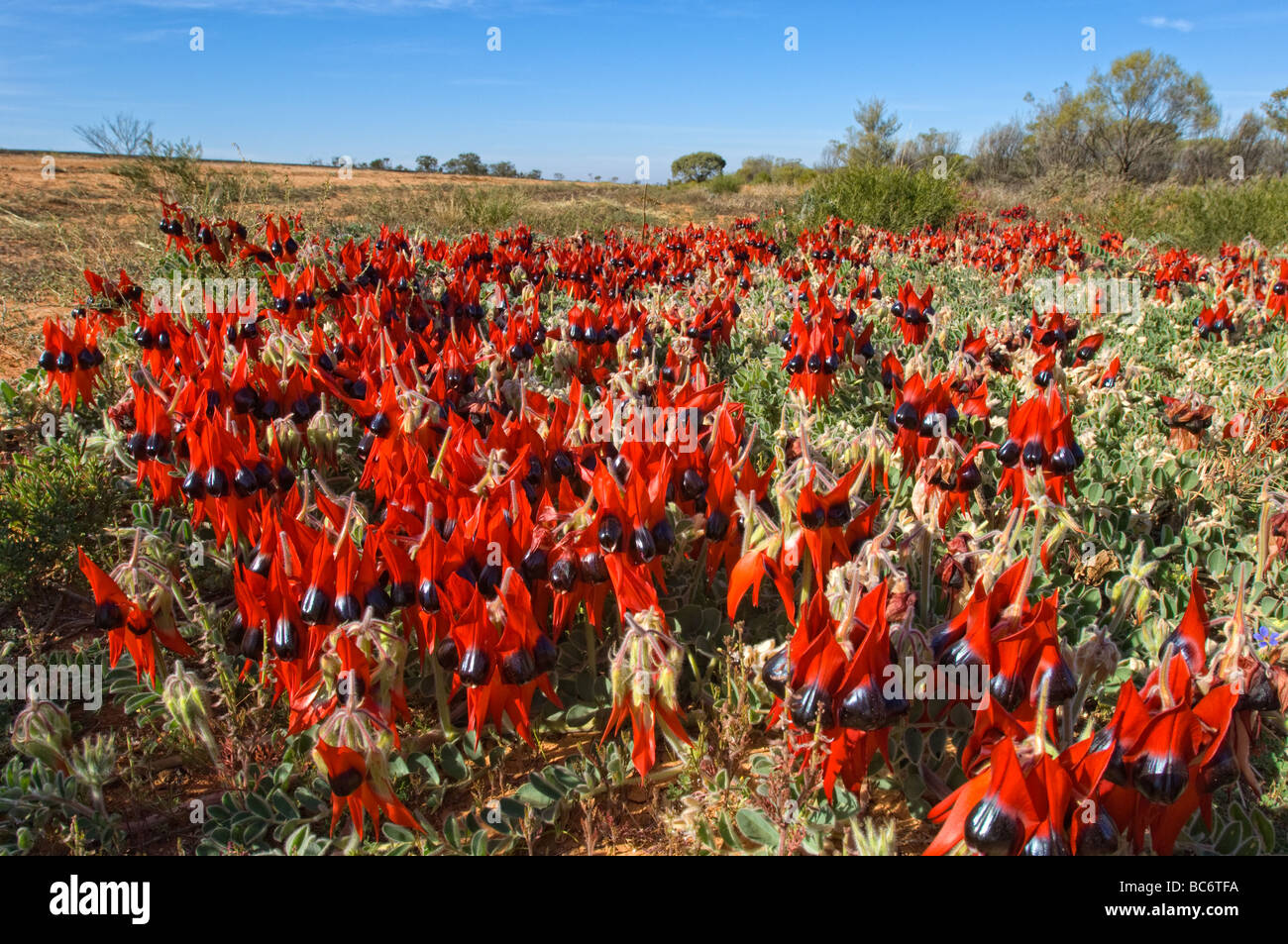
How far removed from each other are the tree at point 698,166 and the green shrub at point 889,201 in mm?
25488

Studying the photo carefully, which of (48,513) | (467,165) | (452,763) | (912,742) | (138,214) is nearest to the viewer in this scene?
(912,742)

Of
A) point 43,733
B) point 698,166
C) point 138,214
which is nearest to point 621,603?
point 43,733

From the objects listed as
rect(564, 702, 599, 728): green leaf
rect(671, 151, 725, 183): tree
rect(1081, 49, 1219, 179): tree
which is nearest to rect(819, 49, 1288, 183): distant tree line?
rect(1081, 49, 1219, 179): tree

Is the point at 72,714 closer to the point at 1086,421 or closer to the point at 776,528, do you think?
the point at 776,528

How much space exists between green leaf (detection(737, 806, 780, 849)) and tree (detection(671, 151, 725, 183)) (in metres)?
36.1

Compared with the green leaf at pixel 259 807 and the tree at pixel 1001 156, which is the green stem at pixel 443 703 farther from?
the tree at pixel 1001 156

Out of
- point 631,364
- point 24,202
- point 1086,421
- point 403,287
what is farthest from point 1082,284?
point 24,202

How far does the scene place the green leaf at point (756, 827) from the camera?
1419mm

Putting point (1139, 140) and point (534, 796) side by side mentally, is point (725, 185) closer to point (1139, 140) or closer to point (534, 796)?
point (1139, 140)

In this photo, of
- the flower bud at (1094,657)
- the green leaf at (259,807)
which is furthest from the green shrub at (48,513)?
the flower bud at (1094,657)

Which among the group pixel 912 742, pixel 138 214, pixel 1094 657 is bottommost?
pixel 912 742

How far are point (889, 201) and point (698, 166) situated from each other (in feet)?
95.0

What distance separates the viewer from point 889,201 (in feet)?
35.2

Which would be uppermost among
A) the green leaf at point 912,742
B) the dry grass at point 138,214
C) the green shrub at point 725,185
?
the green shrub at point 725,185
